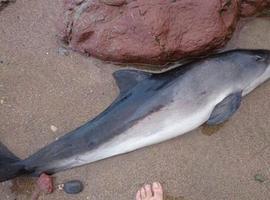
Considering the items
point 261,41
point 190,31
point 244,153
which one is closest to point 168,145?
point 244,153

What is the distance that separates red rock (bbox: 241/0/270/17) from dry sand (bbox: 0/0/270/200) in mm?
99

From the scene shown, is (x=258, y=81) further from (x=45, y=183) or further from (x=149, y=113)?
(x=45, y=183)

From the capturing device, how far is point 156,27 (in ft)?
14.8

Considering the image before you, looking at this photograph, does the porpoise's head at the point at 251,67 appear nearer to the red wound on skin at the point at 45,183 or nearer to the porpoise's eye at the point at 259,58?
the porpoise's eye at the point at 259,58

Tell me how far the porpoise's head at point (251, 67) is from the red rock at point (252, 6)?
0.41m

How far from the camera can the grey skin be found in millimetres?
4312

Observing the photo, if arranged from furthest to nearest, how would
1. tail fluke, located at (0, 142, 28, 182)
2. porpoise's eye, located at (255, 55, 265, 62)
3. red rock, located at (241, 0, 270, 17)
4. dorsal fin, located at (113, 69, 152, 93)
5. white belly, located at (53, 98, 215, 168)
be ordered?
red rock, located at (241, 0, 270, 17)
porpoise's eye, located at (255, 55, 265, 62)
dorsal fin, located at (113, 69, 152, 93)
white belly, located at (53, 98, 215, 168)
tail fluke, located at (0, 142, 28, 182)

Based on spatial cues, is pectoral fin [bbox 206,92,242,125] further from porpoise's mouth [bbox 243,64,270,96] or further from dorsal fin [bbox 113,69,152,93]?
dorsal fin [bbox 113,69,152,93]

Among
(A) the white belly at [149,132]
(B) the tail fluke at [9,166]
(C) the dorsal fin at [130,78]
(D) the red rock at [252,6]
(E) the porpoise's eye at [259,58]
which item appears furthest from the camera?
(D) the red rock at [252,6]

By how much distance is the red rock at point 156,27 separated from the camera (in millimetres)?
4516

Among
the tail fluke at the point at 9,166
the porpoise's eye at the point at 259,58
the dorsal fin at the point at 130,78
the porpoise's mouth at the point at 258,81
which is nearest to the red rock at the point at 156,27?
the dorsal fin at the point at 130,78

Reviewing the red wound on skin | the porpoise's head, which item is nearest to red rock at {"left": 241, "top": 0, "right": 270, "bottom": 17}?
the porpoise's head

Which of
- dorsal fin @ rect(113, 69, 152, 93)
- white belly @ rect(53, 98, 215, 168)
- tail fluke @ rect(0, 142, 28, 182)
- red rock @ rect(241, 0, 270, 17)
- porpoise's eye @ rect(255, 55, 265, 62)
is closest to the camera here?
tail fluke @ rect(0, 142, 28, 182)

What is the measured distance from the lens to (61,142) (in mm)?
4332
